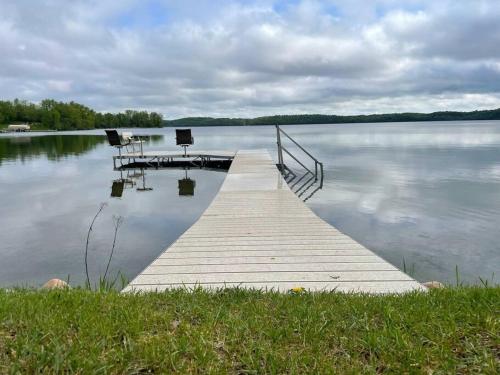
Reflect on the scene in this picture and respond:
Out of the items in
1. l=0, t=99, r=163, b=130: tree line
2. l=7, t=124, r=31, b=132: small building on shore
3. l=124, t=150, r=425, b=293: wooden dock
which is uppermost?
l=0, t=99, r=163, b=130: tree line

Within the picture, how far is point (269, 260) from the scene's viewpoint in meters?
4.04

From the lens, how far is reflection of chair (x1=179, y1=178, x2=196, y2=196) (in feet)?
42.3

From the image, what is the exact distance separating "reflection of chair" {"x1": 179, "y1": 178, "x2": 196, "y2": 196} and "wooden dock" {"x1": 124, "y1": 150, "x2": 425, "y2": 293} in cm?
652

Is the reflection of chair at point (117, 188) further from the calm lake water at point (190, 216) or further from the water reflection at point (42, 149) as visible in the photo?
the water reflection at point (42, 149)

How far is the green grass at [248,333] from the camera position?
2.12 m

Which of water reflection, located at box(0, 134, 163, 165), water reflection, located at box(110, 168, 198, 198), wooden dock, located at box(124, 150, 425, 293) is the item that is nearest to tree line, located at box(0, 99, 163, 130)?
water reflection, located at box(0, 134, 163, 165)

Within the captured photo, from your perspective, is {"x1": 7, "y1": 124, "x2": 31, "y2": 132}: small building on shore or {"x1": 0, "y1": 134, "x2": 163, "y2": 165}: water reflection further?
{"x1": 7, "y1": 124, "x2": 31, "y2": 132}: small building on shore

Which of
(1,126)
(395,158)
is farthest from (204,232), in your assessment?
(1,126)

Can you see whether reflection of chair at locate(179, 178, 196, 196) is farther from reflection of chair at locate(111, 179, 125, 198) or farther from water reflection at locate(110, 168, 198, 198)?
reflection of chair at locate(111, 179, 125, 198)

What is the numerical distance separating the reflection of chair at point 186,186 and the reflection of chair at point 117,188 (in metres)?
1.91

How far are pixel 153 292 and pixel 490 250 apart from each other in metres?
Answer: 6.23

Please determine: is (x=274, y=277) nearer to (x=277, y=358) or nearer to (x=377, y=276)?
(x=377, y=276)

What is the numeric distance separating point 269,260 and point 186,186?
1050cm

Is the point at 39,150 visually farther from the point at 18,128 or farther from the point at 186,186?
the point at 18,128
